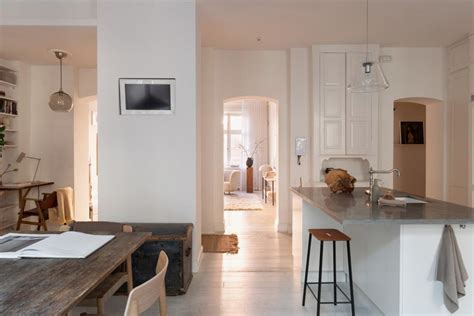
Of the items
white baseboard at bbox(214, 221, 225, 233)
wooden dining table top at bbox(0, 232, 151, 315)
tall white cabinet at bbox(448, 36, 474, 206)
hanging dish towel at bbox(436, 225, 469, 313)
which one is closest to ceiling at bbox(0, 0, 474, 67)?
tall white cabinet at bbox(448, 36, 474, 206)

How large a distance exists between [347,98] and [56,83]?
16.3ft

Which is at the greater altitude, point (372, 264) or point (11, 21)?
point (11, 21)

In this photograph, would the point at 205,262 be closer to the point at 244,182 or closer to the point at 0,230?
the point at 0,230

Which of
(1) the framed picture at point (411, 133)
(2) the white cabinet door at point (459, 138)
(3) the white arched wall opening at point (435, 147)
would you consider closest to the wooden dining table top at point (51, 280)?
(2) the white cabinet door at point (459, 138)

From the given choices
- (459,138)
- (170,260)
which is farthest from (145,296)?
(459,138)

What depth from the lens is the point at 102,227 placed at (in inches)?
97.7

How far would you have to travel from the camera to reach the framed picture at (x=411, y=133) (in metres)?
6.95

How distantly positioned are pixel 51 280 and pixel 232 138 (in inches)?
404

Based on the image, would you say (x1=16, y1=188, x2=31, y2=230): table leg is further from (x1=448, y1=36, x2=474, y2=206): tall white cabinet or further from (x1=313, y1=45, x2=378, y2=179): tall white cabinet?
(x1=448, y1=36, x2=474, y2=206): tall white cabinet

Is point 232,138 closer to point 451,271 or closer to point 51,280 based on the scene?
point 451,271

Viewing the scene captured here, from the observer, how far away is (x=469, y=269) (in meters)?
2.04

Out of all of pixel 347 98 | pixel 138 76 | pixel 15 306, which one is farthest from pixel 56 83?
pixel 15 306

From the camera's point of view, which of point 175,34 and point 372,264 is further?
point 175,34

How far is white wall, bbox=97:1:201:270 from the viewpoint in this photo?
11.4ft
